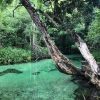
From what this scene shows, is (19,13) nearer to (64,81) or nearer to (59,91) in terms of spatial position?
(64,81)

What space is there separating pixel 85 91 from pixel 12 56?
553 inches

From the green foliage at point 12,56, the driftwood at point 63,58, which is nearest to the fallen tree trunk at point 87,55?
the driftwood at point 63,58

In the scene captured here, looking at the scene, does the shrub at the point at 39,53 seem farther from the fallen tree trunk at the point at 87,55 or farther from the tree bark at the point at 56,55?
the tree bark at the point at 56,55

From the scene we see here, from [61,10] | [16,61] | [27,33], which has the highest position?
[61,10]

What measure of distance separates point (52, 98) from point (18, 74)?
716 cm

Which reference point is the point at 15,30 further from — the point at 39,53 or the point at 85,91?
the point at 85,91

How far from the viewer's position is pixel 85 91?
10.3 metres

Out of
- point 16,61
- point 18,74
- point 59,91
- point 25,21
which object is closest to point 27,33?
point 25,21

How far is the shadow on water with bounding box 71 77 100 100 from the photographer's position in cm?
920

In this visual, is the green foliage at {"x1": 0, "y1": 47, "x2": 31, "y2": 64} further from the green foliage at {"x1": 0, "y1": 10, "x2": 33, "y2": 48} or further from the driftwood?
the driftwood

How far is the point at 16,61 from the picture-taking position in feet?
76.4

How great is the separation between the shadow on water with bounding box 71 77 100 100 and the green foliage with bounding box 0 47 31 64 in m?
11.2

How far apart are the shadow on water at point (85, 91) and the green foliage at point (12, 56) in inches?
443

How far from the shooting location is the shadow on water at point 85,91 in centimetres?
920
